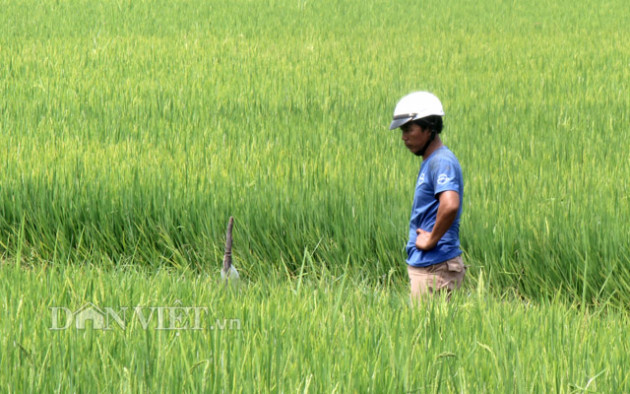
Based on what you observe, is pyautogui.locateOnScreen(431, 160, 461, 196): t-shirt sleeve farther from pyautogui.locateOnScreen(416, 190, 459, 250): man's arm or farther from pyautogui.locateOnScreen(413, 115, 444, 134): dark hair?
pyautogui.locateOnScreen(413, 115, 444, 134): dark hair

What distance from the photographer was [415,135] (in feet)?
10.2

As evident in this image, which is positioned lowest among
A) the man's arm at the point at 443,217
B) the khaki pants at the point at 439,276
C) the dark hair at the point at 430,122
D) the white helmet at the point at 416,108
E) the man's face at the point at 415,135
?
the khaki pants at the point at 439,276

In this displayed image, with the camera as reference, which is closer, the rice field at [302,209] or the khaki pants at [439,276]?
the rice field at [302,209]

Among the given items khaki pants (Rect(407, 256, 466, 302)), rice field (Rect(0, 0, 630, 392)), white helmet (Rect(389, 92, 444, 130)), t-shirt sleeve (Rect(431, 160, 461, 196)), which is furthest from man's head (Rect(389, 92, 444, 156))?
rice field (Rect(0, 0, 630, 392))

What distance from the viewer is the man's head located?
303 cm

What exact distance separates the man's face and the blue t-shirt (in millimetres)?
67

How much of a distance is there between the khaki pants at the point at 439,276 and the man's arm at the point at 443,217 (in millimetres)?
118

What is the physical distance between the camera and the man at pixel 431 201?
2.98 m

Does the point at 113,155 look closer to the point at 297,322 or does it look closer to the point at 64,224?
the point at 64,224

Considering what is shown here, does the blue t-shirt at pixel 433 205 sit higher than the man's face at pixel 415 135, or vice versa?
the man's face at pixel 415 135

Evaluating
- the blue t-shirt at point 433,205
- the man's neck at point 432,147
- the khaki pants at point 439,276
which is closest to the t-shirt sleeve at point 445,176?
the blue t-shirt at point 433,205

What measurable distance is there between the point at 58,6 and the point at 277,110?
689 cm

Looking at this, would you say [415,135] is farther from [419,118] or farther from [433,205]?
[433,205]

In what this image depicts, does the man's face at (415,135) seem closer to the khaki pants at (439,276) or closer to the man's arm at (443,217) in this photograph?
the man's arm at (443,217)
